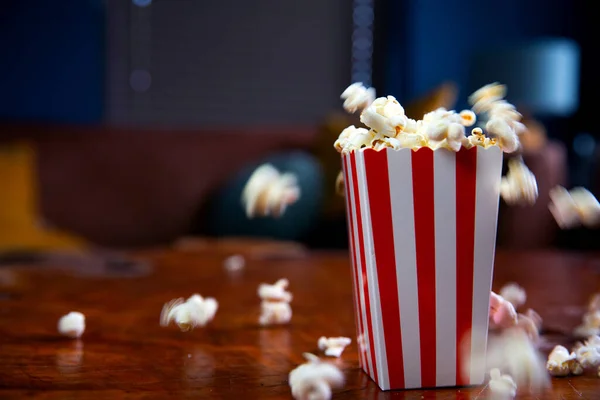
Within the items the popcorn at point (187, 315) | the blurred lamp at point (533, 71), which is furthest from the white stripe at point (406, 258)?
the blurred lamp at point (533, 71)

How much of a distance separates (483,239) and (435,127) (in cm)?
10

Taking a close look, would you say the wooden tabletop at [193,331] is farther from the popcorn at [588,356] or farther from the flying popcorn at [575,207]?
the flying popcorn at [575,207]

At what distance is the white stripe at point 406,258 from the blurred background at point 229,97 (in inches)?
86.9

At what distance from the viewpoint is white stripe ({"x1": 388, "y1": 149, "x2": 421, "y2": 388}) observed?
534 millimetres

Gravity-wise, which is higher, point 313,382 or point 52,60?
point 52,60

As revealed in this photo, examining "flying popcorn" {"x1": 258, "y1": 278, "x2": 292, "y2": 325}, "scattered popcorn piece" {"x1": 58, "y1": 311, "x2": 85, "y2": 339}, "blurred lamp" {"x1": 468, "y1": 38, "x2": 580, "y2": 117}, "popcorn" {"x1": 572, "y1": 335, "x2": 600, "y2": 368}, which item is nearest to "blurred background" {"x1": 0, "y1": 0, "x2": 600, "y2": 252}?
"blurred lamp" {"x1": 468, "y1": 38, "x2": 580, "y2": 117}

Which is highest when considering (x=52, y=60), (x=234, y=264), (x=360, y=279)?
(x=52, y=60)

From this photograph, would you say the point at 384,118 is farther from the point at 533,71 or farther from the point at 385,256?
the point at 533,71

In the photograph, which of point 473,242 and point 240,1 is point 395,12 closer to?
point 240,1

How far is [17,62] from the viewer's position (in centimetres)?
401

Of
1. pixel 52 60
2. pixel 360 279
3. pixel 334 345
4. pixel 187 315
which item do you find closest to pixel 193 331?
pixel 187 315

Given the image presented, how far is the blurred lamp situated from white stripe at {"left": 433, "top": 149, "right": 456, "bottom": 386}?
128 inches

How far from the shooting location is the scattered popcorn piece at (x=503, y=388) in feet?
1.77

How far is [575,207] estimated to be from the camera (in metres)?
0.62
